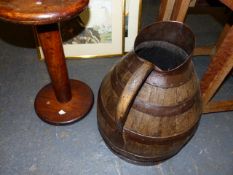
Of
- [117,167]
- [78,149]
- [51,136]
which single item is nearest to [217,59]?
[117,167]

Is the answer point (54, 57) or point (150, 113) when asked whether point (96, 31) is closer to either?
point (54, 57)

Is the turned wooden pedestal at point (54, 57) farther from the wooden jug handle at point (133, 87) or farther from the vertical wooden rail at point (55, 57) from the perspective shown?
the wooden jug handle at point (133, 87)

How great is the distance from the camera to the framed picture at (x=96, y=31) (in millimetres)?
1577

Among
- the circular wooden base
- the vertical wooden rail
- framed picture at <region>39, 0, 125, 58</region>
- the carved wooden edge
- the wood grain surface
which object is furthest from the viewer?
the carved wooden edge

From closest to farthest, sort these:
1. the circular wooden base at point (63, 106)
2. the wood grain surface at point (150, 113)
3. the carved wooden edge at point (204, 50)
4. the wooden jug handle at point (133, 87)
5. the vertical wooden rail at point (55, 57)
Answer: the wooden jug handle at point (133, 87) → the wood grain surface at point (150, 113) → the vertical wooden rail at point (55, 57) → the circular wooden base at point (63, 106) → the carved wooden edge at point (204, 50)

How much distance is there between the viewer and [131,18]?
167 cm

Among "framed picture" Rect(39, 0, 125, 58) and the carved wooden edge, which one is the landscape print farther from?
the carved wooden edge

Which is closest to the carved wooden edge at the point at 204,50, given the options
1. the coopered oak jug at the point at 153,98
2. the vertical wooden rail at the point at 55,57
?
the coopered oak jug at the point at 153,98

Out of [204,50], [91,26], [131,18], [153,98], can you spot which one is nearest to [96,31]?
[91,26]

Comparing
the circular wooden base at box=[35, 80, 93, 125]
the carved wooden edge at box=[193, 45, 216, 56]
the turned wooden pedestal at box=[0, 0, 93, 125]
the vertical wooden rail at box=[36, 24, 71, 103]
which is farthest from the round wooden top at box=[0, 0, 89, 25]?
the carved wooden edge at box=[193, 45, 216, 56]

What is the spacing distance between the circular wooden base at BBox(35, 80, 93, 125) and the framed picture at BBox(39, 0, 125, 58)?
0.33 m

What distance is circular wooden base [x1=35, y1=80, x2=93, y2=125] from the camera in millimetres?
1377

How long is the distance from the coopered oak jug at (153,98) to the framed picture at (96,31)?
65cm

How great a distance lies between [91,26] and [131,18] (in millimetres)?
278
